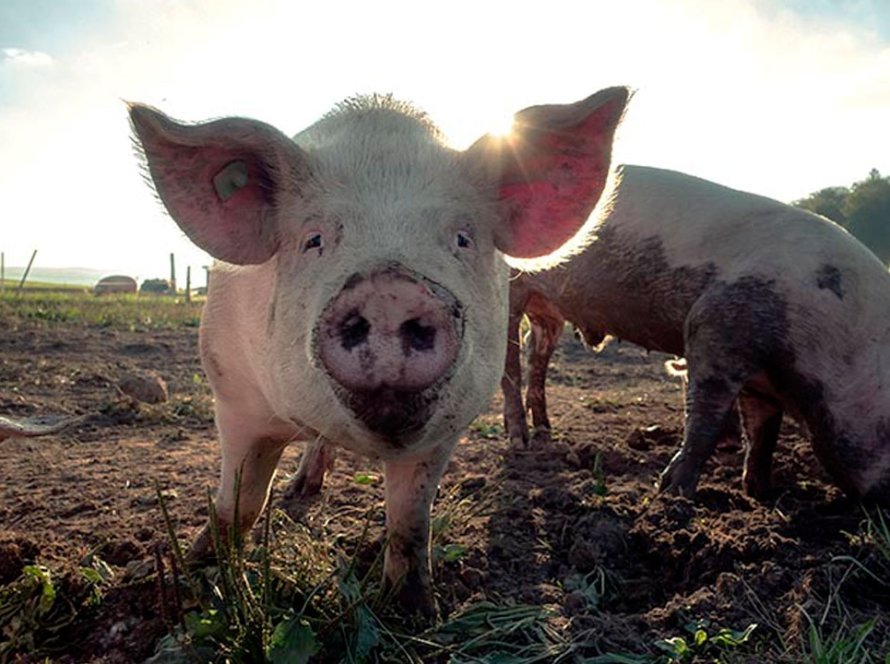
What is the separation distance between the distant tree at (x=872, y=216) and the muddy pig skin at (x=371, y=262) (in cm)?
1268

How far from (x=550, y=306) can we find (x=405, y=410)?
186 inches

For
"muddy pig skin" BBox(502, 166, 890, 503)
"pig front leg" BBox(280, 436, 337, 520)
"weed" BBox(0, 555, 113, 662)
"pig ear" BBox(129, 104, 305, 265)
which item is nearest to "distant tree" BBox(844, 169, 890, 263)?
"muddy pig skin" BBox(502, 166, 890, 503)

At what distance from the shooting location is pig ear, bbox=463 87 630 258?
253 cm

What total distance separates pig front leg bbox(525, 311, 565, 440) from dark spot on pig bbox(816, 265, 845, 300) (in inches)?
105

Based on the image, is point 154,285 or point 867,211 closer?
point 867,211

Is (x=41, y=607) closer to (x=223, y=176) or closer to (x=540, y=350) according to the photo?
(x=223, y=176)

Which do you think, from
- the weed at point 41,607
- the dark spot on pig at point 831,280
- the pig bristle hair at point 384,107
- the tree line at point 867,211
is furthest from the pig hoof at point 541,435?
the tree line at point 867,211

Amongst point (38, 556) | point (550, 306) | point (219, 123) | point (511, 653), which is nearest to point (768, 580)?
point (511, 653)

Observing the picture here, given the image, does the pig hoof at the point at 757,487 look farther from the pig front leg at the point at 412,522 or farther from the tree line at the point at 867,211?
the tree line at the point at 867,211

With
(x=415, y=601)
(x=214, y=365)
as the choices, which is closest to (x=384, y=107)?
(x=214, y=365)

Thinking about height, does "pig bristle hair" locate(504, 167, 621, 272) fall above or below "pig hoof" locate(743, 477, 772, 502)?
above

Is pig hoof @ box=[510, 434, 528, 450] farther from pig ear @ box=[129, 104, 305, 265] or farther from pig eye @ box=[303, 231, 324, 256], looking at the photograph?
pig eye @ box=[303, 231, 324, 256]

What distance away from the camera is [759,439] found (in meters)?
4.54

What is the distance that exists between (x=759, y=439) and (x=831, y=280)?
954 mm
